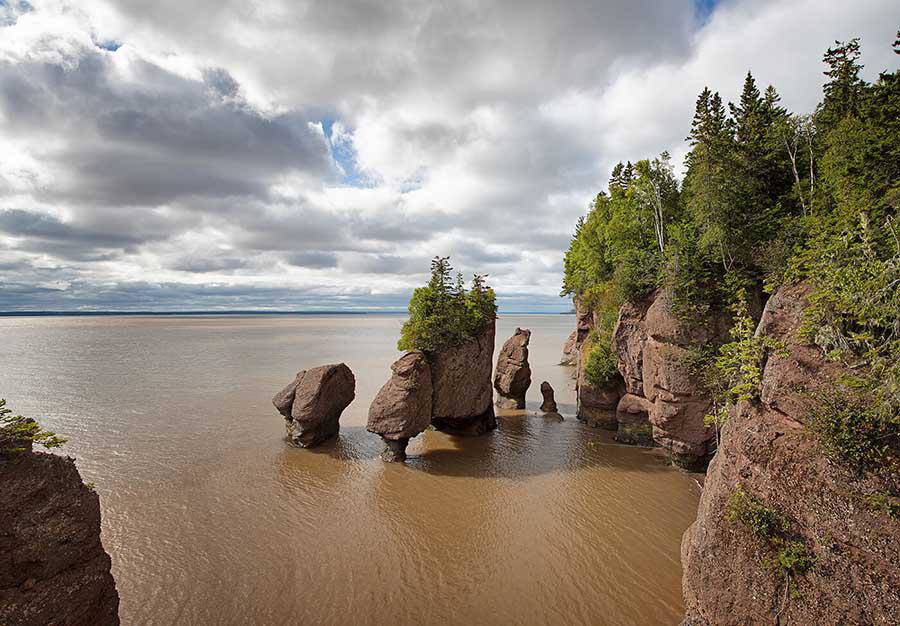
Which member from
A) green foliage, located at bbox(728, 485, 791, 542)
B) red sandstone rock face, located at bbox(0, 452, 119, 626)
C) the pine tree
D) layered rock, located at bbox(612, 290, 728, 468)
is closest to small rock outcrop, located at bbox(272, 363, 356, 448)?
red sandstone rock face, located at bbox(0, 452, 119, 626)

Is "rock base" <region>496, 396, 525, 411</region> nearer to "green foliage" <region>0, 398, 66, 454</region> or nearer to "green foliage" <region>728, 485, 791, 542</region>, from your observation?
"green foliage" <region>728, 485, 791, 542</region>

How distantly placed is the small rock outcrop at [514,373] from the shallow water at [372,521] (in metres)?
3.26

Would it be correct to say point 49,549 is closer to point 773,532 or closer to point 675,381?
point 773,532

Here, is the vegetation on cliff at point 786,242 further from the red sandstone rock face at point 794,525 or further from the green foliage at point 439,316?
the green foliage at point 439,316

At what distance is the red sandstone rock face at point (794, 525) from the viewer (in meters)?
7.41

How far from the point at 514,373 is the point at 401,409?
14645 millimetres

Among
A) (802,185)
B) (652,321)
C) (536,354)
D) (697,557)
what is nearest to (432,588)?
(697,557)

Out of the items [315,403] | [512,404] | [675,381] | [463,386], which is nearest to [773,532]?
[675,381]

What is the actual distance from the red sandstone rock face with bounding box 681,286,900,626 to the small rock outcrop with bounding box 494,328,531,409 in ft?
73.6

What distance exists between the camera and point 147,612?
37.0 feet

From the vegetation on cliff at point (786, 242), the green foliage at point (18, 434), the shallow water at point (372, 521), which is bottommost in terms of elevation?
the shallow water at point (372, 521)

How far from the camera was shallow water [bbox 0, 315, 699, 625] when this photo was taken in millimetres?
11719

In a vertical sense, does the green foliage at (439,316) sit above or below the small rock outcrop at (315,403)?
above


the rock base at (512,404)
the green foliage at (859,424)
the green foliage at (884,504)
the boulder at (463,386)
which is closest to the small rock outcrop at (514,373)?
the rock base at (512,404)
